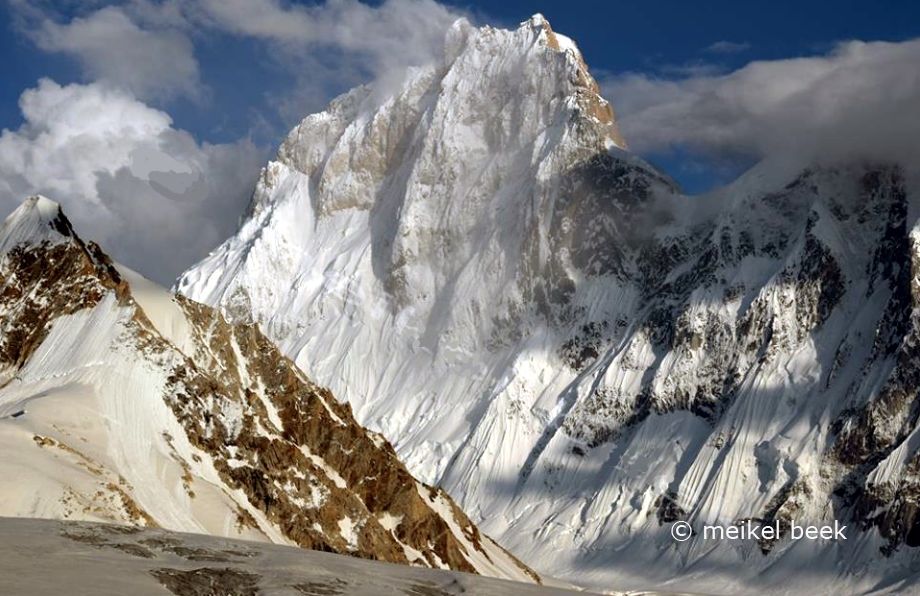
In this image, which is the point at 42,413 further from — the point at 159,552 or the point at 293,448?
the point at 159,552

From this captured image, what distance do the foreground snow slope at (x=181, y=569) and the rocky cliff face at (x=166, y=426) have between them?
3543 centimetres

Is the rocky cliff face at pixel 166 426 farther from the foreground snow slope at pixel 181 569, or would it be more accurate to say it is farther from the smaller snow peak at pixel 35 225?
the foreground snow slope at pixel 181 569

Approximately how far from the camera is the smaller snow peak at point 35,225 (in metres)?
126

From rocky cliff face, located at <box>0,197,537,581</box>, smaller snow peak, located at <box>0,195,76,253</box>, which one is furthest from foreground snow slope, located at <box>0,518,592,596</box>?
smaller snow peak, located at <box>0,195,76,253</box>

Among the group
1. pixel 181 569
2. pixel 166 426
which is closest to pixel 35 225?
pixel 166 426

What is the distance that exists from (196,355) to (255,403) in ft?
22.5

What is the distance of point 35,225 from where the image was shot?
12838cm

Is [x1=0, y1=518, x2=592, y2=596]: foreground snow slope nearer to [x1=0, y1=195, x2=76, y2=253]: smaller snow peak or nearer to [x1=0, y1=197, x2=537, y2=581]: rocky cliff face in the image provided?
[x1=0, y1=197, x2=537, y2=581]: rocky cliff face

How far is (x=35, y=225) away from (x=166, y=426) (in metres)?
27.9

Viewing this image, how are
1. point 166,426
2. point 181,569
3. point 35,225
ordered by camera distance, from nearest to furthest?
point 181,569 → point 166,426 → point 35,225

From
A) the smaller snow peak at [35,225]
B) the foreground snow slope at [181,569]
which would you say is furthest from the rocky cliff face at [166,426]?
the foreground snow slope at [181,569]

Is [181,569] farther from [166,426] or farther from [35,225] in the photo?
[35,225]

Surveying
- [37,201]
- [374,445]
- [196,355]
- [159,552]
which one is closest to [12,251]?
[37,201]

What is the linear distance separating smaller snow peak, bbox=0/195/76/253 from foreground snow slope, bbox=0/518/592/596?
78.1 m
